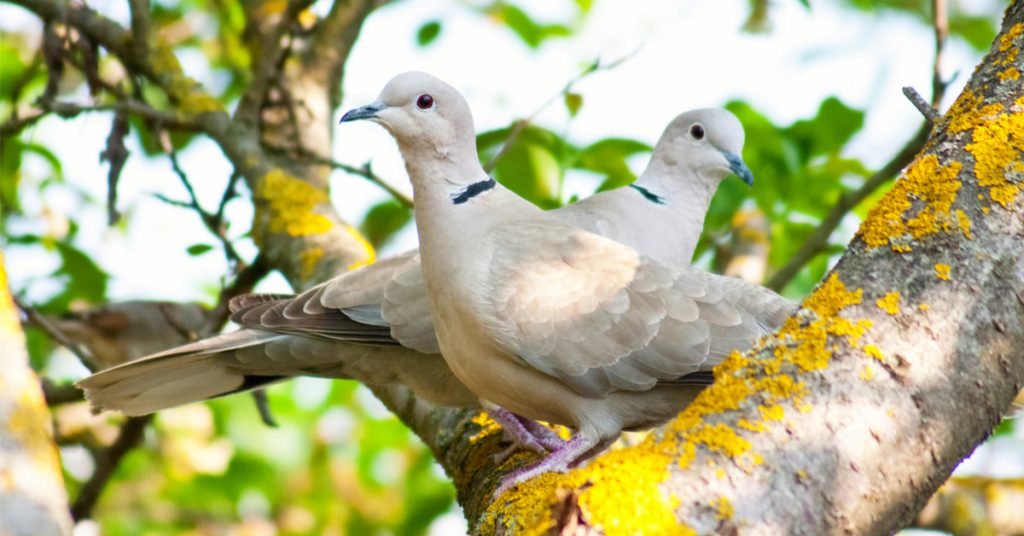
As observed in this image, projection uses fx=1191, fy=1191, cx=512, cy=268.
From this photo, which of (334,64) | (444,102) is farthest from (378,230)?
(444,102)

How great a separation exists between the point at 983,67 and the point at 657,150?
7.87 ft

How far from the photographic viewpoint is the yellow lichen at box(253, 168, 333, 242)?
4137mm

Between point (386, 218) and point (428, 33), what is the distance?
920mm

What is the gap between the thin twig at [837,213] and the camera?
161 inches

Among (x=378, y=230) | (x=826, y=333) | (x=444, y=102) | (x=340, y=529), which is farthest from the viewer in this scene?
(x=340, y=529)

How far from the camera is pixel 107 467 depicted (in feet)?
13.9

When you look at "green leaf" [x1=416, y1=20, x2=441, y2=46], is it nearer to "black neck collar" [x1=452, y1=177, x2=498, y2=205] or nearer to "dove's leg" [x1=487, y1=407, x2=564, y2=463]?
"black neck collar" [x1=452, y1=177, x2=498, y2=205]

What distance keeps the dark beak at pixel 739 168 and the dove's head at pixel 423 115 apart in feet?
4.45

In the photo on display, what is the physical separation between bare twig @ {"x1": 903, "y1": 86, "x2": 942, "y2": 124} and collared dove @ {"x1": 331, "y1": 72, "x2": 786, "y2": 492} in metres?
0.87

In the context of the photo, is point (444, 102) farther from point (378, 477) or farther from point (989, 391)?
point (378, 477)

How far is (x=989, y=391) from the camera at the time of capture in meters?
1.76

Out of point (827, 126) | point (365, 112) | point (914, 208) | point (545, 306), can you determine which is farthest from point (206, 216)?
point (914, 208)

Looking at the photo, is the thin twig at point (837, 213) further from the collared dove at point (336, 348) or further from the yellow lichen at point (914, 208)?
the yellow lichen at point (914, 208)

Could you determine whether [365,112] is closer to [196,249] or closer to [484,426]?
[484,426]
